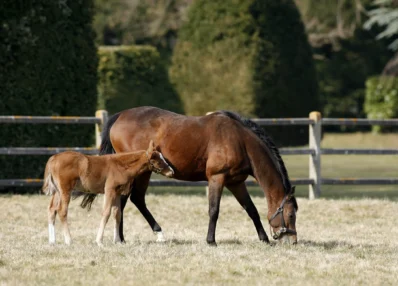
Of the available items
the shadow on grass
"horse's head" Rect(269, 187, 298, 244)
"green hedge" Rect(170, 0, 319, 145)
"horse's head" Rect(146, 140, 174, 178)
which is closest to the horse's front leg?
"horse's head" Rect(146, 140, 174, 178)

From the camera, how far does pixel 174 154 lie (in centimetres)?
1027

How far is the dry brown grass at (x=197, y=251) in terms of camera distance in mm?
8039

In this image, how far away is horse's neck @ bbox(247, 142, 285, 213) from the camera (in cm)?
1003

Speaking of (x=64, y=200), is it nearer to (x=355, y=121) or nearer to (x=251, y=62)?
(x=355, y=121)

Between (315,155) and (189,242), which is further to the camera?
(315,155)

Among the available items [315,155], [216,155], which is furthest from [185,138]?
[315,155]

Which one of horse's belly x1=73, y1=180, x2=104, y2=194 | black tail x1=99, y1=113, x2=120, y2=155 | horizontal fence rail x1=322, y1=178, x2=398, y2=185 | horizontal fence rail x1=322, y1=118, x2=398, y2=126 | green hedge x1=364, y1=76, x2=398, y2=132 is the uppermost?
black tail x1=99, y1=113, x2=120, y2=155

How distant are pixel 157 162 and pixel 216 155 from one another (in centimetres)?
66

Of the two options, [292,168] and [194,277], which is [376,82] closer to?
[292,168]

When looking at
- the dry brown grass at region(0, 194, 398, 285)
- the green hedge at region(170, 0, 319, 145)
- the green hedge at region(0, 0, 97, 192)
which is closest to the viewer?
the dry brown grass at region(0, 194, 398, 285)

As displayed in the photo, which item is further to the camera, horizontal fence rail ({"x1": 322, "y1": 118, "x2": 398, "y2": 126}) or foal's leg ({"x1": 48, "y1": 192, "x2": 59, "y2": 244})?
horizontal fence rail ({"x1": 322, "y1": 118, "x2": 398, "y2": 126})

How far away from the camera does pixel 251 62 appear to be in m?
27.1

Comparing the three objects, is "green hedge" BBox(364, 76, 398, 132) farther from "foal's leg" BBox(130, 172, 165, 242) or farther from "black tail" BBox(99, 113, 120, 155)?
"foal's leg" BBox(130, 172, 165, 242)

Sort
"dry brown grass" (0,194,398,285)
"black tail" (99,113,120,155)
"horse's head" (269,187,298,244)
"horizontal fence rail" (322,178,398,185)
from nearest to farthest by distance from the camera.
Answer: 1. "dry brown grass" (0,194,398,285)
2. "horse's head" (269,187,298,244)
3. "black tail" (99,113,120,155)
4. "horizontal fence rail" (322,178,398,185)
